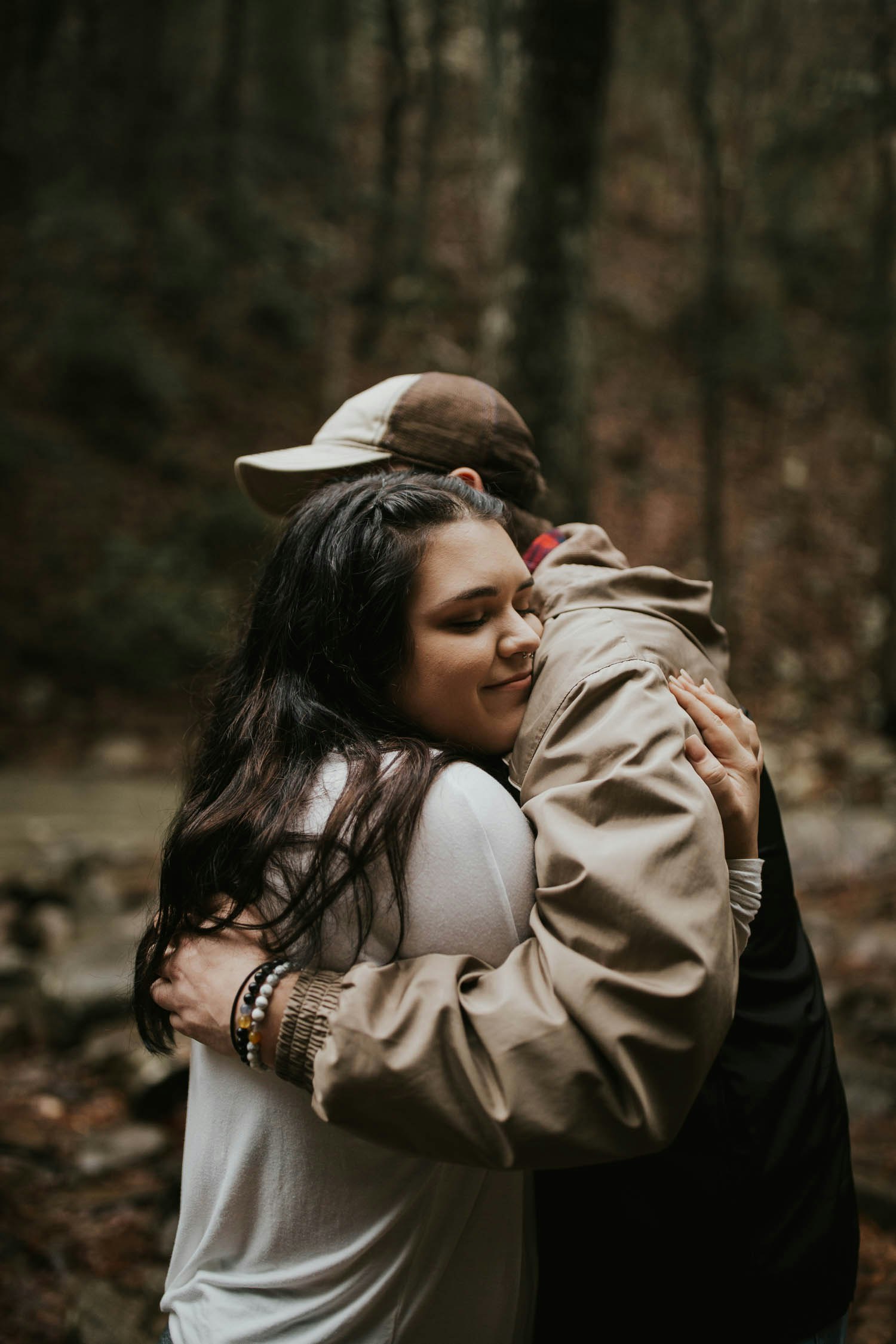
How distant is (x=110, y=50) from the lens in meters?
16.5

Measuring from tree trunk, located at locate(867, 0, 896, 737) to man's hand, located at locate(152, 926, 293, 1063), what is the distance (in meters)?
7.90

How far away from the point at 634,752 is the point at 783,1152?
2.47 ft

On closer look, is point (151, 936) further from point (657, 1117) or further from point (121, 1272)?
point (121, 1272)

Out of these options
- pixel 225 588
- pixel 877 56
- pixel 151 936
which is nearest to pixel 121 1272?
pixel 151 936

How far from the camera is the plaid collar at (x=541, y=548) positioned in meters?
1.96

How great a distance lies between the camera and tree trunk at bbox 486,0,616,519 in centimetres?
387

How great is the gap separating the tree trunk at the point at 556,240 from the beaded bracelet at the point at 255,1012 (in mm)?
2825

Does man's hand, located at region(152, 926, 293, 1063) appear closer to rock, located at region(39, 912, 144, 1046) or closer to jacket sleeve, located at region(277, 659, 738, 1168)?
jacket sleeve, located at region(277, 659, 738, 1168)

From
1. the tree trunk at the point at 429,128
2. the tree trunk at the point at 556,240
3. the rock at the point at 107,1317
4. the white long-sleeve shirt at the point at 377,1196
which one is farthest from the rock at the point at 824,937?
the tree trunk at the point at 429,128

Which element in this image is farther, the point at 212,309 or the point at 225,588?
the point at 212,309

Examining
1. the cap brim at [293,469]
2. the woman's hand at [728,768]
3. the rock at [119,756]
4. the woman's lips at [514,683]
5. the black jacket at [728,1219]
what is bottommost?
the rock at [119,756]

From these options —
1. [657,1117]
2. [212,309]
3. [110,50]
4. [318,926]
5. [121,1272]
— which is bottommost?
[121,1272]

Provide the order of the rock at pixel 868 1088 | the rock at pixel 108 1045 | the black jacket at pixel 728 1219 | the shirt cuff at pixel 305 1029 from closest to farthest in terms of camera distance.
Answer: the shirt cuff at pixel 305 1029, the black jacket at pixel 728 1219, the rock at pixel 868 1088, the rock at pixel 108 1045

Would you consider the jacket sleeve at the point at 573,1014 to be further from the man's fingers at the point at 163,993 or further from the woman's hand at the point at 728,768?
the man's fingers at the point at 163,993
